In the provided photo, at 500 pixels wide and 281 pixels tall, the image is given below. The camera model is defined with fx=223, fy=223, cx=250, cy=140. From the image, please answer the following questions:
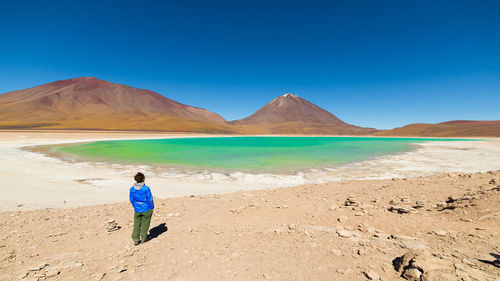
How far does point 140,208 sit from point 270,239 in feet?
8.57

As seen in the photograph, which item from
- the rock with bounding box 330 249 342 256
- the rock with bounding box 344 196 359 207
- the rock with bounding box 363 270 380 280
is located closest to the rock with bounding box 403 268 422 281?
the rock with bounding box 363 270 380 280

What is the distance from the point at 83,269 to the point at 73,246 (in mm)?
1222

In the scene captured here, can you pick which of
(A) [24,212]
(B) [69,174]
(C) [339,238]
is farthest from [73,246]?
(B) [69,174]

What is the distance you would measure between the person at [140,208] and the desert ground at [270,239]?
0.66 ft

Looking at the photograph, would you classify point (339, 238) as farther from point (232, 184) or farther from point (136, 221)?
point (232, 184)

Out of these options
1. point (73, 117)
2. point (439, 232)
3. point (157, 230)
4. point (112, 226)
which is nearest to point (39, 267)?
point (112, 226)

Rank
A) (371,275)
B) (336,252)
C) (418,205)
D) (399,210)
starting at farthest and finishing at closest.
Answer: (418,205)
(399,210)
(336,252)
(371,275)

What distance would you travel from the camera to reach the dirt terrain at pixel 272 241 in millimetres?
3102

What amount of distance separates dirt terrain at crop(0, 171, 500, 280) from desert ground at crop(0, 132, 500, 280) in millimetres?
18

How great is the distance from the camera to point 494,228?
3.90m

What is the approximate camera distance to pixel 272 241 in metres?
4.13

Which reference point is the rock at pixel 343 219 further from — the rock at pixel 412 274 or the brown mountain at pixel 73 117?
the brown mountain at pixel 73 117

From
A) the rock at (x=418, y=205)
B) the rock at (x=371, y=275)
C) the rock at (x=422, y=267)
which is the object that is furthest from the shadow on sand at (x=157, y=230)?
the rock at (x=418, y=205)

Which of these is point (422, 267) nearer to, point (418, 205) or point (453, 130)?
point (418, 205)
